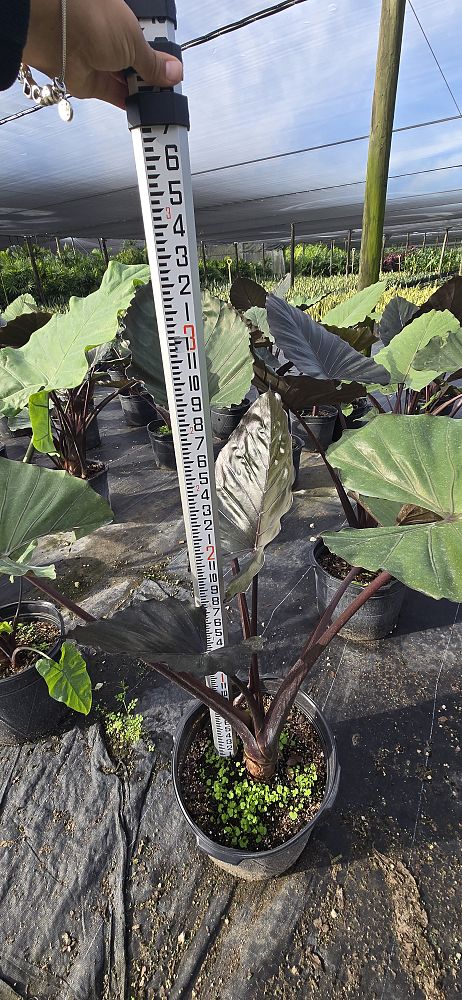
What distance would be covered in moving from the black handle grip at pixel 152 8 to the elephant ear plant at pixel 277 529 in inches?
18.4

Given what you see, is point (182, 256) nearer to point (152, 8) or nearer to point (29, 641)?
point (152, 8)

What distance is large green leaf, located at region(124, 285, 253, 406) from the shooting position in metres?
0.83

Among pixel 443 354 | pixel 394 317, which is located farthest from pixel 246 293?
pixel 443 354

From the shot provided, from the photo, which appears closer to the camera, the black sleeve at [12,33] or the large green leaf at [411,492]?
the black sleeve at [12,33]

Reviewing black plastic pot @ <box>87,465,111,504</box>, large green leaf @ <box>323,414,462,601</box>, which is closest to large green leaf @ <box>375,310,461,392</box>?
large green leaf @ <box>323,414,462,601</box>

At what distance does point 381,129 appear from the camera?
7.55 ft

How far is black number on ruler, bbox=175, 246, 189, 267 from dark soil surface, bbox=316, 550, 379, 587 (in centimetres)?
111

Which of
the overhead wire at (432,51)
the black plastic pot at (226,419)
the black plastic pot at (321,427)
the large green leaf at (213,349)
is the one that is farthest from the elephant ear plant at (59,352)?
the overhead wire at (432,51)

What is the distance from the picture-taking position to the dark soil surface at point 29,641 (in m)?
1.25

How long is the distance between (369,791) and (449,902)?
232 millimetres

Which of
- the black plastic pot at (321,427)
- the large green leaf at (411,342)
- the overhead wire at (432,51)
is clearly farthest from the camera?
the overhead wire at (432,51)

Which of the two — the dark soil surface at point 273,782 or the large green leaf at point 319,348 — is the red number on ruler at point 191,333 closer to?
the large green leaf at point 319,348

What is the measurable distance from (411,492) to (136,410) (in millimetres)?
2833

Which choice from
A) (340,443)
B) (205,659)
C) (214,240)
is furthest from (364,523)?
(214,240)
